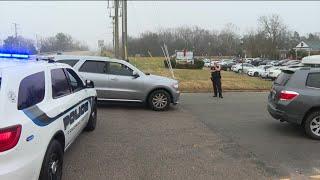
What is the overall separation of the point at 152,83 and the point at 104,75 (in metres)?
1.44

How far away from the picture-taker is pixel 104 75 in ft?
43.2

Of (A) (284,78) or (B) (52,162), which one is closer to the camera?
(B) (52,162)

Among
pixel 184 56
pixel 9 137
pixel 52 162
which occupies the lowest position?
pixel 52 162

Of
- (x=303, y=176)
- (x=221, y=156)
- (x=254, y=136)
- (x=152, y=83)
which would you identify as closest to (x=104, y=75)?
(x=152, y=83)

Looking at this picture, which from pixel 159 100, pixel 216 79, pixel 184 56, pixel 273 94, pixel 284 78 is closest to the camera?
pixel 284 78

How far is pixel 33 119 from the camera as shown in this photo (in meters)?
4.71

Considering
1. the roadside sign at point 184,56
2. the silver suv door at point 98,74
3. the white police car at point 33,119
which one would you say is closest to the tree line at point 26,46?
the white police car at point 33,119

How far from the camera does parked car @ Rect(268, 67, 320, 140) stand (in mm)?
9102

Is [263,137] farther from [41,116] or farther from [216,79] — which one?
[216,79]

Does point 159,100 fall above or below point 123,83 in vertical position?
below

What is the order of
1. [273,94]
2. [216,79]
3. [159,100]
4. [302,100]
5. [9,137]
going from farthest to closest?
[216,79]
[159,100]
[273,94]
[302,100]
[9,137]

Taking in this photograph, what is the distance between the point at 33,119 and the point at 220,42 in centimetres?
13373

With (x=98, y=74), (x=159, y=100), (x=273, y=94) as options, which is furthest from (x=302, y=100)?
(x=98, y=74)

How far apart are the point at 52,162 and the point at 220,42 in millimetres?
133262
